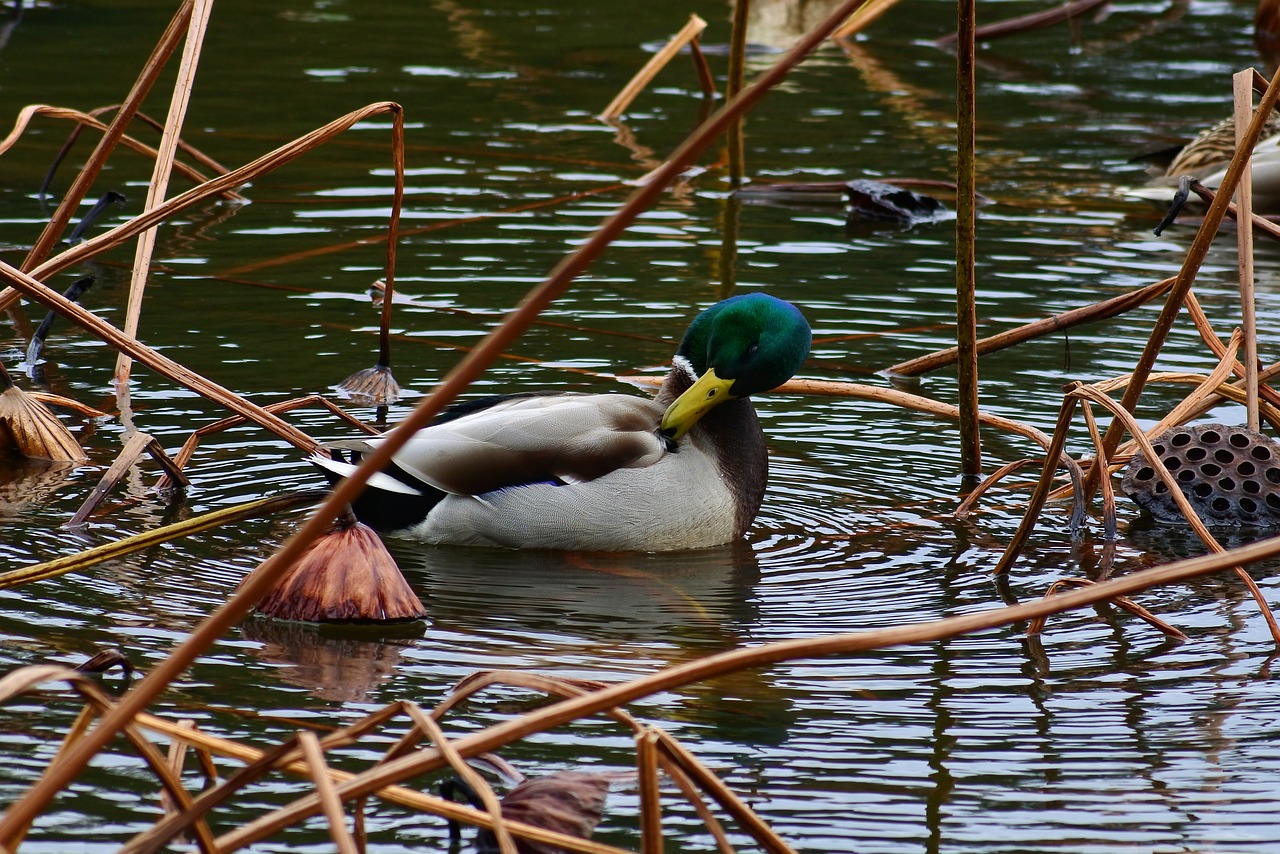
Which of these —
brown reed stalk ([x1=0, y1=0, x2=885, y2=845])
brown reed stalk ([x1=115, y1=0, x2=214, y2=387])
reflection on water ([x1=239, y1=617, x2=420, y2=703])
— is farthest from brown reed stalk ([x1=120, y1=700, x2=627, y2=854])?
brown reed stalk ([x1=115, y1=0, x2=214, y2=387])

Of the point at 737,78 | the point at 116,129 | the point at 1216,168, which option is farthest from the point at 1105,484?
the point at 737,78

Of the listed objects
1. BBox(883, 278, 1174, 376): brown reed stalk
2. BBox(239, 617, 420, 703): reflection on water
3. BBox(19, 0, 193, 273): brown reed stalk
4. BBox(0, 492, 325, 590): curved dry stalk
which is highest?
BBox(19, 0, 193, 273): brown reed stalk

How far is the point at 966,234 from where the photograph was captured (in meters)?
5.67

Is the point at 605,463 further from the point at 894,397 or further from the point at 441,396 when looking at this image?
the point at 441,396

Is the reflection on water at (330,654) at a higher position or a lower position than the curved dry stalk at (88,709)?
lower

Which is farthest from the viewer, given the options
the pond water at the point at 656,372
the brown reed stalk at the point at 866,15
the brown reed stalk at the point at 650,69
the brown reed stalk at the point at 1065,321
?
the brown reed stalk at the point at 650,69

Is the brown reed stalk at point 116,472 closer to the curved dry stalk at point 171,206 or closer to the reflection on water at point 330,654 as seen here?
the curved dry stalk at point 171,206

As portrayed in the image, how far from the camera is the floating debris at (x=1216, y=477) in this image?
586cm

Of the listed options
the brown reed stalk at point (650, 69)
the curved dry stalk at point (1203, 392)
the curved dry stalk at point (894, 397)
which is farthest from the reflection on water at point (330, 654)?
the brown reed stalk at point (650, 69)

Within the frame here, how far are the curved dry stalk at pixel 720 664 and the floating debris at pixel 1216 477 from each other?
11.0 feet

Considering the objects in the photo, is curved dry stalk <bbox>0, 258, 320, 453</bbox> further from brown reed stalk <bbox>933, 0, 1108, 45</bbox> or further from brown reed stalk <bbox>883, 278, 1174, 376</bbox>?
brown reed stalk <bbox>933, 0, 1108, 45</bbox>

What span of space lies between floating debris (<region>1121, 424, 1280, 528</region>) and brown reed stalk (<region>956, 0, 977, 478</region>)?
58 centimetres

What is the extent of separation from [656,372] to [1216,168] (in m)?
4.62

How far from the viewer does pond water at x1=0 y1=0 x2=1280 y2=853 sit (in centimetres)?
390
